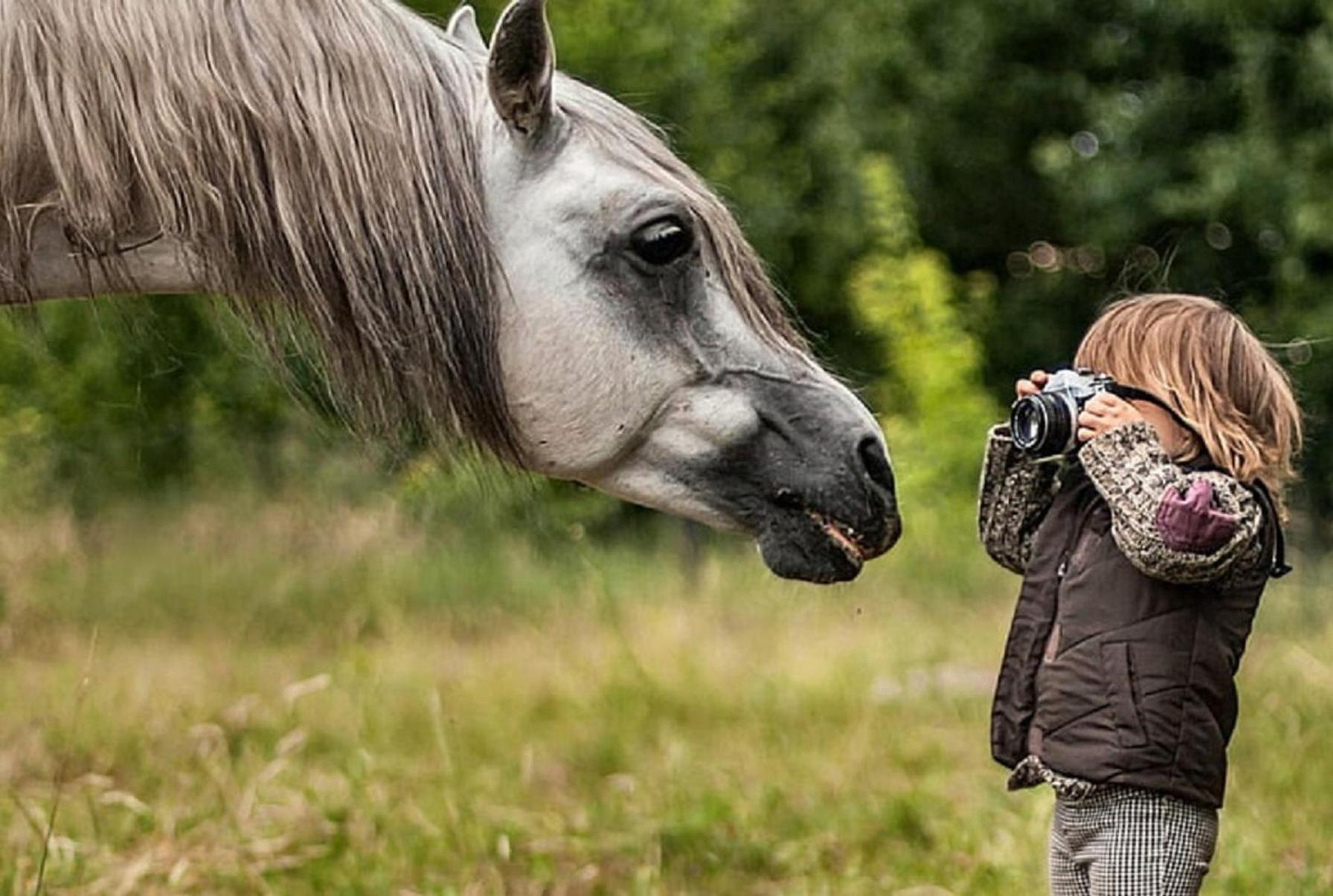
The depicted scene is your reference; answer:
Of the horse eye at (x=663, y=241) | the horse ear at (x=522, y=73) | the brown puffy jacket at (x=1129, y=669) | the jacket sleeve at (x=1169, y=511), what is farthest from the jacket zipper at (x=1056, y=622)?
the horse ear at (x=522, y=73)

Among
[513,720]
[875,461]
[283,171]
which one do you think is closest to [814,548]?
[875,461]

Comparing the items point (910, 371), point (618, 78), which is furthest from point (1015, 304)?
point (618, 78)

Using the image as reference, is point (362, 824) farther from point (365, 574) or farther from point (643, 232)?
point (365, 574)

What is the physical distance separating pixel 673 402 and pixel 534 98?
46cm

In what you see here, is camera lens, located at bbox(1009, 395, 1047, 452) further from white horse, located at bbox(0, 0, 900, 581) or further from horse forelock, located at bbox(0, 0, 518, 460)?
horse forelock, located at bbox(0, 0, 518, 460)

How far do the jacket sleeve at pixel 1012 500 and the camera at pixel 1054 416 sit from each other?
0.66ft

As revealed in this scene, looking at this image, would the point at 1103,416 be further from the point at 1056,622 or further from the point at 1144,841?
the point at 1144,841

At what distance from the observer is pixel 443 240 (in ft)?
8.00

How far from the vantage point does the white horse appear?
2.37 metres

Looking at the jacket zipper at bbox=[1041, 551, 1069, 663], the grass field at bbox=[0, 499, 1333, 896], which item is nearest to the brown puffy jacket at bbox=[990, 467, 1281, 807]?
the jacket zipper at bbox=[1041, 551, 1069, 663]

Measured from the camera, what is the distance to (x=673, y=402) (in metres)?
2.57

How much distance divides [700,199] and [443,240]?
384mm

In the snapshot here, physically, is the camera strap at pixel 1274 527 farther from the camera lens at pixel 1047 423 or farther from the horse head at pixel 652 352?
the horse head at pixel 652 352

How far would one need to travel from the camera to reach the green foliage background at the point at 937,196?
908 centimetres
